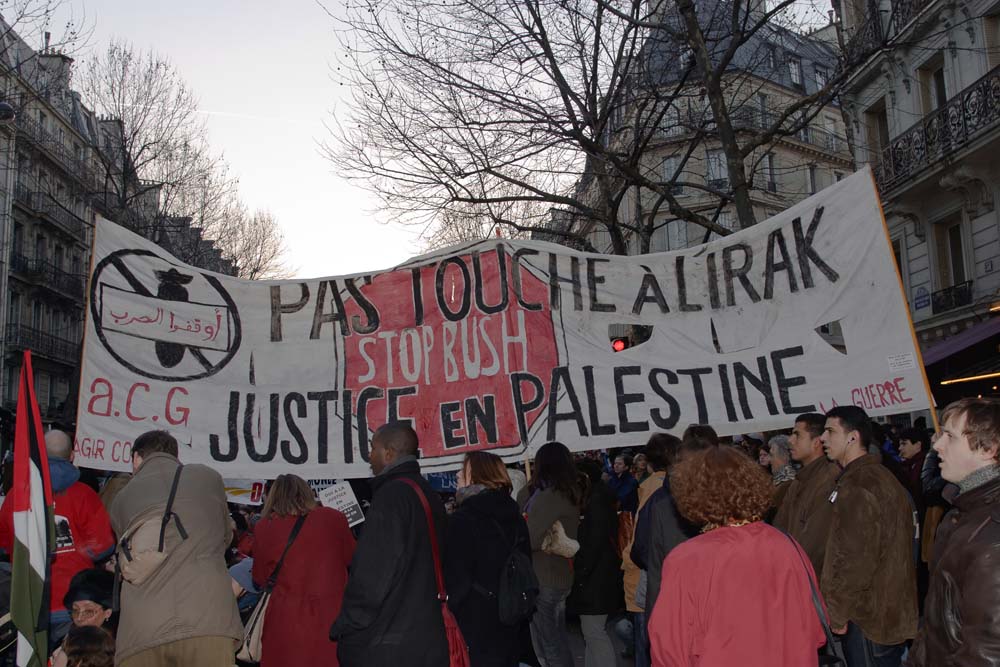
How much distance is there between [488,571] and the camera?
5098 mm

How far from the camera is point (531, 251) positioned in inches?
275

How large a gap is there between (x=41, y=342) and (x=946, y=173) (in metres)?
37.0

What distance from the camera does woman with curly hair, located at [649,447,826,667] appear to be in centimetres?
304

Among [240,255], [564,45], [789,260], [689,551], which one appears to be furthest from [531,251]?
[240,255]

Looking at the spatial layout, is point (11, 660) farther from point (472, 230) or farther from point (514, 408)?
point (472, 230)

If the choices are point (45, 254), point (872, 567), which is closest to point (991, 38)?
point (872, 567)

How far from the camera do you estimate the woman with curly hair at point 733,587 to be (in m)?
3.04

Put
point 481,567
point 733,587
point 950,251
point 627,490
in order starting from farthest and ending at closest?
1. point 950,251
2. point 627,490
3. point 481,567
4. point 733,587

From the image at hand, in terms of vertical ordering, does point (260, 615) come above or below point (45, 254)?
below

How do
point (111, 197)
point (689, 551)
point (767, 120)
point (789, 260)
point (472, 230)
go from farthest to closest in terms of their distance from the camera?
point (111, 197) → point (472, 230) → point (767, 120) → point (789, 260) → point (689, 551)

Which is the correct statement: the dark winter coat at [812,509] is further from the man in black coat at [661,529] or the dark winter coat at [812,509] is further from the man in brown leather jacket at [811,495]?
the man in black coat at [661,529]

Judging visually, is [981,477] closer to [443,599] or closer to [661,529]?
[661,529]

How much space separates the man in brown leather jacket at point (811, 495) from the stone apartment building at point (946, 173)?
1045 cm

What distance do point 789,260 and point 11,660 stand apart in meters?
5.40
